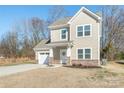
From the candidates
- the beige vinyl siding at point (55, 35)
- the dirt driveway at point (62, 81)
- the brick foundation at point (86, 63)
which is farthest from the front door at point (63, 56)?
the dirt driveway at point (62, 81)

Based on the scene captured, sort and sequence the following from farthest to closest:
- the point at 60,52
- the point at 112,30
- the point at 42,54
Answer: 1. the point at 112,30
2. the point at 42,54
3. the point at 60,52

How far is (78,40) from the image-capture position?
24.0m

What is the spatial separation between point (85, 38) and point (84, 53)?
190 centimetres

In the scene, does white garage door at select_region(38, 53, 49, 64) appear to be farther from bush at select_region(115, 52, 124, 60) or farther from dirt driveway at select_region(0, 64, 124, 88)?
bush at select_region(115, 52, 124, 60)

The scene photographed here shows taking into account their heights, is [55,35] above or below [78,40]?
above

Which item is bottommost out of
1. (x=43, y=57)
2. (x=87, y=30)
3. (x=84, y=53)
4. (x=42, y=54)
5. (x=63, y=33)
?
(x=43, y=57)

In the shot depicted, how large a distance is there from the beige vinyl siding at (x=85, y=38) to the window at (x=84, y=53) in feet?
1.63

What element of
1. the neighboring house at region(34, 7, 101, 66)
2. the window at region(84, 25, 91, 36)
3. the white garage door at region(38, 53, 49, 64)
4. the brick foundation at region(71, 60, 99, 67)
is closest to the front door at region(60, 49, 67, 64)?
the neighboring house at region(34, 7, 101, 66)

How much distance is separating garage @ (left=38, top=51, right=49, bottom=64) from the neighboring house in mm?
1872

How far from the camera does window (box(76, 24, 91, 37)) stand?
23188mm

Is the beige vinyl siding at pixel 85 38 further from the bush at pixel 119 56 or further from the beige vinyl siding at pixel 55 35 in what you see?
the bush at pixel 119 56

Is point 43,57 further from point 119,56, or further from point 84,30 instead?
point 119,56

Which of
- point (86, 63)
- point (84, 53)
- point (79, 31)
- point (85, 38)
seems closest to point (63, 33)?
point (79, 31)
